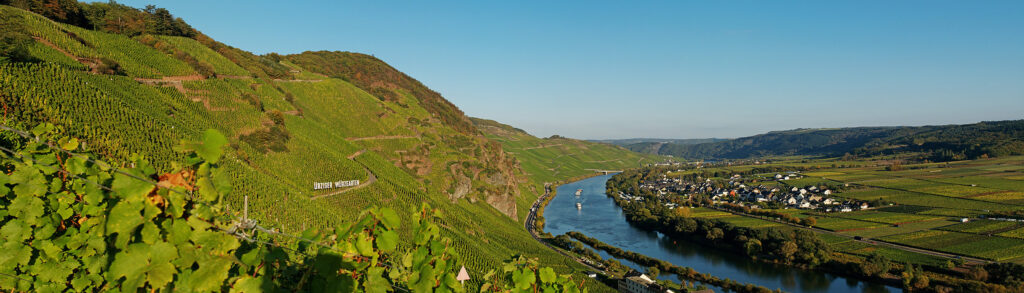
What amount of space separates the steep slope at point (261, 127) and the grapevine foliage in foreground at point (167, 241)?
1.90 feet

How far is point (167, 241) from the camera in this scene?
2090mm

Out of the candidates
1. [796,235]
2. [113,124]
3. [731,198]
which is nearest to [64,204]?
[113,124]

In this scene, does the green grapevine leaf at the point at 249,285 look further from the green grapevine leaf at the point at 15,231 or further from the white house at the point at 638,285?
the white house at the point at 638,285

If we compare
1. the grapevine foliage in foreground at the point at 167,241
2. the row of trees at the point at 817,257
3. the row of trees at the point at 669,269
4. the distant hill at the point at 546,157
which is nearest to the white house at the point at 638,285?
the row of trees at the point at 669,269

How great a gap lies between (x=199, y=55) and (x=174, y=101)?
18313mm

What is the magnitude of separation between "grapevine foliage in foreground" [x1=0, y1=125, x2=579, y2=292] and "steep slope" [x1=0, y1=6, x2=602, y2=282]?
0.58m

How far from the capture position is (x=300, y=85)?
60094 mm

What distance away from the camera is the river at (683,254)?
131 feet

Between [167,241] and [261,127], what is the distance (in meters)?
37.9

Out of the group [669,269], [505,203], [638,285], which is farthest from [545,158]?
[638,285]

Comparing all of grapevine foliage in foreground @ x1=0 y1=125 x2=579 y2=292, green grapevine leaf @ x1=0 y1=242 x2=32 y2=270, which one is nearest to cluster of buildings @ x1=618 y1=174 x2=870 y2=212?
grapevine foliage in foreground @ x1=0 y1=125 x2=579 y2=292

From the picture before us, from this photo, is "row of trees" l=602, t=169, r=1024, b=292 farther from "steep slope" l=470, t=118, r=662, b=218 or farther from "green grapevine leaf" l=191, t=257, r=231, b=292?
"steep slope" l=470, t=118, r=662, b=218

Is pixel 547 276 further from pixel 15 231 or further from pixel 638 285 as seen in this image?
pixel 638 285

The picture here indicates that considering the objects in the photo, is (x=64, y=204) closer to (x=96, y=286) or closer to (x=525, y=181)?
(x=96, y=286)
